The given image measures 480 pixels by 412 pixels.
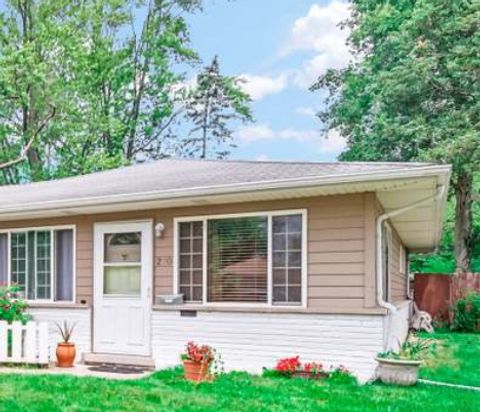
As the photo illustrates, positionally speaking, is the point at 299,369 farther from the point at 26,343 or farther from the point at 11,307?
the point at 11,307

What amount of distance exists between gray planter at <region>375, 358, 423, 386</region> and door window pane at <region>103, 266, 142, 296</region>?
357cm

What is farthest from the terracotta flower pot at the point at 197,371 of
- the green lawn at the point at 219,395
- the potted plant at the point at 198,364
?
the green lawn at the point at 219,395

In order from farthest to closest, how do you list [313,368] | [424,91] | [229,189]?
[424,91] → [229,189] → [313,368]

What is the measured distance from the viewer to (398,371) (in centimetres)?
675

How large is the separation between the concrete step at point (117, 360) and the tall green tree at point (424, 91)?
10409 mm

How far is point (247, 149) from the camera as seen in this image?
2836cm

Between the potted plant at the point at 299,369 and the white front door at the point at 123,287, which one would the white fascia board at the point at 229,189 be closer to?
the white front door at the point at 123,287

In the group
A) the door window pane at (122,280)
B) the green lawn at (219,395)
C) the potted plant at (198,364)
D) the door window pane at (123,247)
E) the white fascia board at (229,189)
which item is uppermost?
the white fascia board at (229,189)

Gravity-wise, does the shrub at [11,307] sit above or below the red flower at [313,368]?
above

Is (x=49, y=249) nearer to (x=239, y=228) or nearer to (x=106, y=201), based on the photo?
(x=106, y=201)

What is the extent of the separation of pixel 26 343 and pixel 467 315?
10124 millimetres

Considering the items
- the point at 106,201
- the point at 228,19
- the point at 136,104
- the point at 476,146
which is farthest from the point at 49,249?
the point at 228,19

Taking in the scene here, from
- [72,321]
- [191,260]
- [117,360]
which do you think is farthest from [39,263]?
[191,260]

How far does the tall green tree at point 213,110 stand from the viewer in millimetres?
26922
